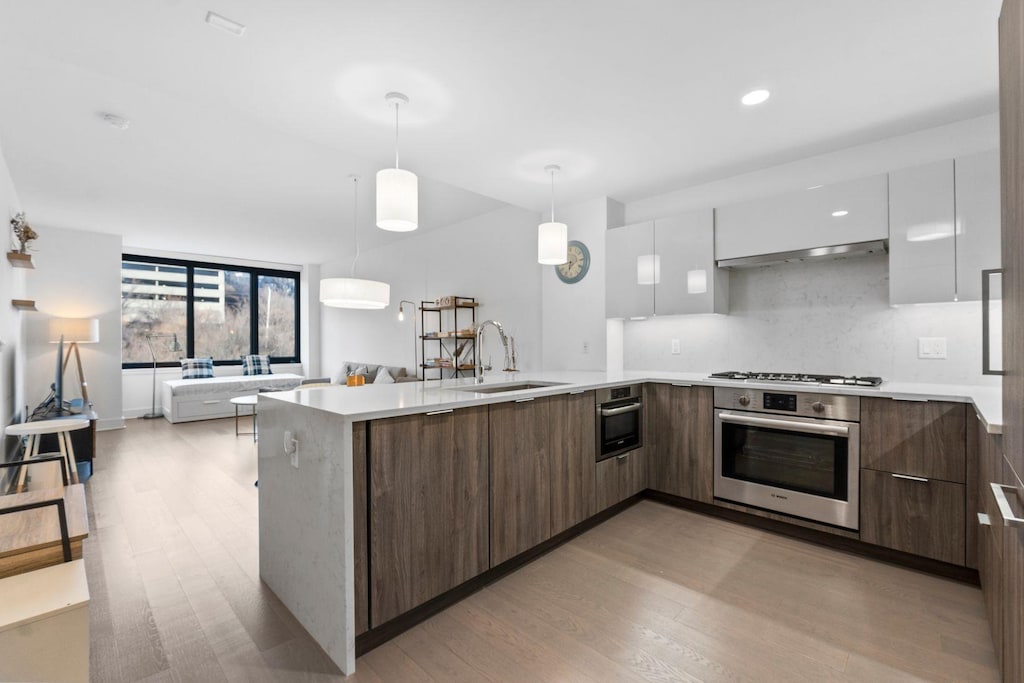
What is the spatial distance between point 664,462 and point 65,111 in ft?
14.4

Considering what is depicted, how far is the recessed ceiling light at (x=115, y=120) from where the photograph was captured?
Result: 9.39ft

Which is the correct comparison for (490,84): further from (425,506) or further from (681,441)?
(681,441)

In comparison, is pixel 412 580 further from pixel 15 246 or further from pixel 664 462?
pixel 15 246

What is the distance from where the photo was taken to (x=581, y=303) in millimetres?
4055

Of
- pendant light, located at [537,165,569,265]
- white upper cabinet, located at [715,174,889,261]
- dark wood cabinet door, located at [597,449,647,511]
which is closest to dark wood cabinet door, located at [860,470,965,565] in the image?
dark wood cabinet door, located at [597,449,647,511]

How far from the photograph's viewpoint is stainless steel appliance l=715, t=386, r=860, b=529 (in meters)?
2.47

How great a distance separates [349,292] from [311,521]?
1934 mm

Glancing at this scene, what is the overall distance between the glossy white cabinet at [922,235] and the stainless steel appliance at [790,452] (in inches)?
27.2

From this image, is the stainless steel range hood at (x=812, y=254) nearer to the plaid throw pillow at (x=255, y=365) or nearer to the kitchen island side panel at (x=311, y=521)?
the kitchen island side panel at (x=311, y=521)

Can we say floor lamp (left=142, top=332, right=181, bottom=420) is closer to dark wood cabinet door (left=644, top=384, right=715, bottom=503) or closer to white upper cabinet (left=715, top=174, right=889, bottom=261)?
dark wood cabinet door (left=644, top=384, right=715, bottom=503)

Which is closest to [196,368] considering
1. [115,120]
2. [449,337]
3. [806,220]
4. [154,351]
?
[154,351]

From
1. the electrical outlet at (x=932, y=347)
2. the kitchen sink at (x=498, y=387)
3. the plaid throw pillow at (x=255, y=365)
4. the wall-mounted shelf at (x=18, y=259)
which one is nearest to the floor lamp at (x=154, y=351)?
the plaid throw pillow at (x=255, y=365)

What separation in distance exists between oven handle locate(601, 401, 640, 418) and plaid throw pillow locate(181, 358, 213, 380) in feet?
22.1

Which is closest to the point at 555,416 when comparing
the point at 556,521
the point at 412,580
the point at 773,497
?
the point at 556,521
